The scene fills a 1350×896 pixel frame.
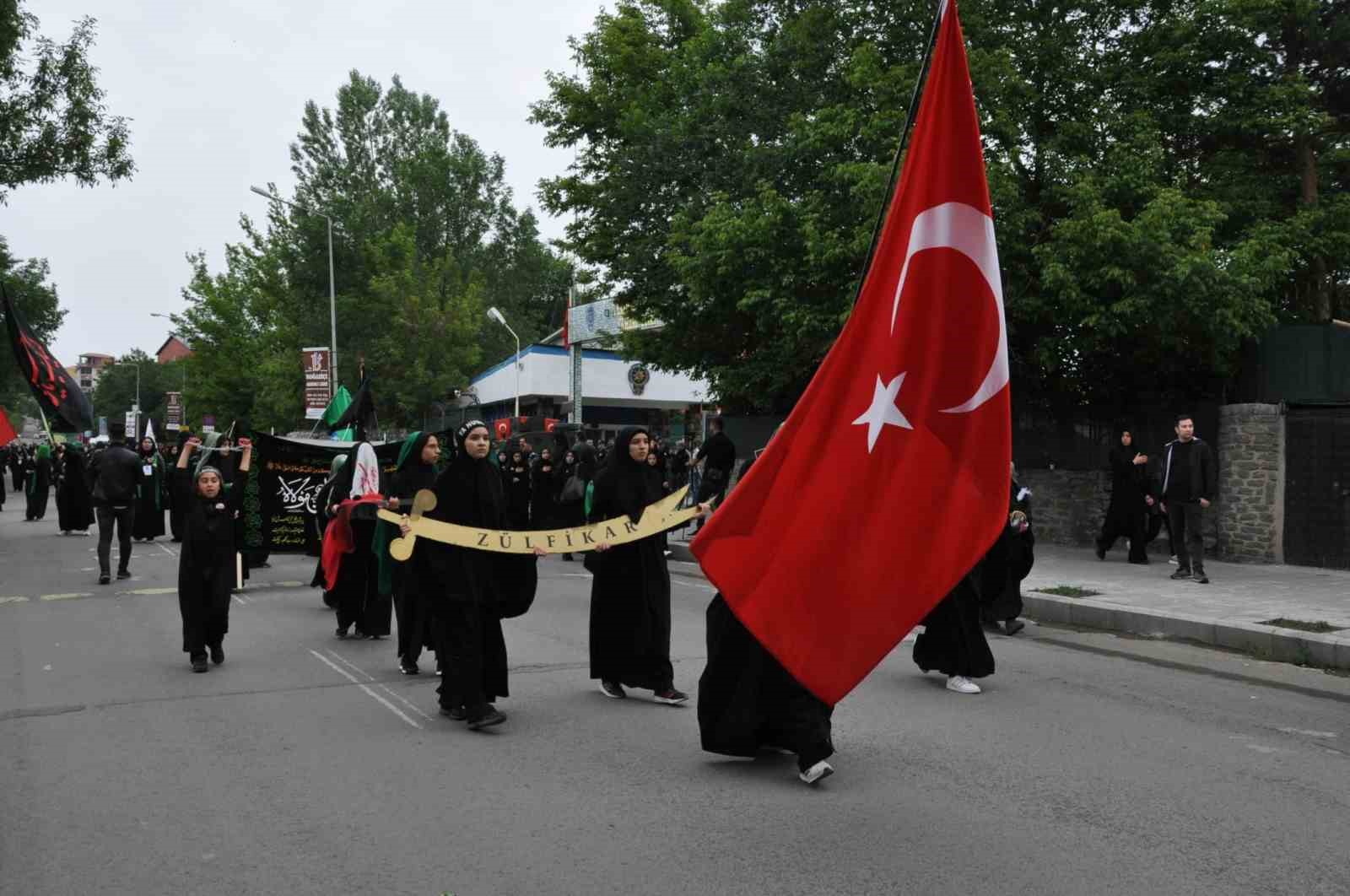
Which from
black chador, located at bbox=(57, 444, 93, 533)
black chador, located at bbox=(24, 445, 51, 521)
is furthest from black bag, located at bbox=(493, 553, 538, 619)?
black chador, located at bbox=(24, 445, 51, 521)

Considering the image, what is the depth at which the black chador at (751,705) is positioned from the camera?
5348 millimetres

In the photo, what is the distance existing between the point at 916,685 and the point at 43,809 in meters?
4.96

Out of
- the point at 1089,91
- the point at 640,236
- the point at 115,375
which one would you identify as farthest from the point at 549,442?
the point at 115,375

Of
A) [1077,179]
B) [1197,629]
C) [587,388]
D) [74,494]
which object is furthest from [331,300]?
[1197,629]

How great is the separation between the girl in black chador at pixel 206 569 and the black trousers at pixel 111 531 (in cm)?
616

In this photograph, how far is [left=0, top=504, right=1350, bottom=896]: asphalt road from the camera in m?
4.29

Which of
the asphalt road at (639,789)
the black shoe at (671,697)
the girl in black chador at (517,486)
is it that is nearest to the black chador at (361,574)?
the asphalt road at (639,789)

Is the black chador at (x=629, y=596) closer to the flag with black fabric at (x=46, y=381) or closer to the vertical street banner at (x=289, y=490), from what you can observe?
the vertical street banner at (x=289, y=490)

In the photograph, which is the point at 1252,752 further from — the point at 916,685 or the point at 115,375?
the point at 115,375

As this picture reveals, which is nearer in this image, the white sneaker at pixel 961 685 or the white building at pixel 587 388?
the white sneaker at pixel 961 685

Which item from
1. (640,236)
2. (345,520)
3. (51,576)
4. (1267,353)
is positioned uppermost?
(640,236)

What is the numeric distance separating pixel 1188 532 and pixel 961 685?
7351mm

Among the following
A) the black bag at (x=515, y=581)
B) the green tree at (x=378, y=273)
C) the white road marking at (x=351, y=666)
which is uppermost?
the green tree at (x=378, y=273)

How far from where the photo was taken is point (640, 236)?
23.5m
